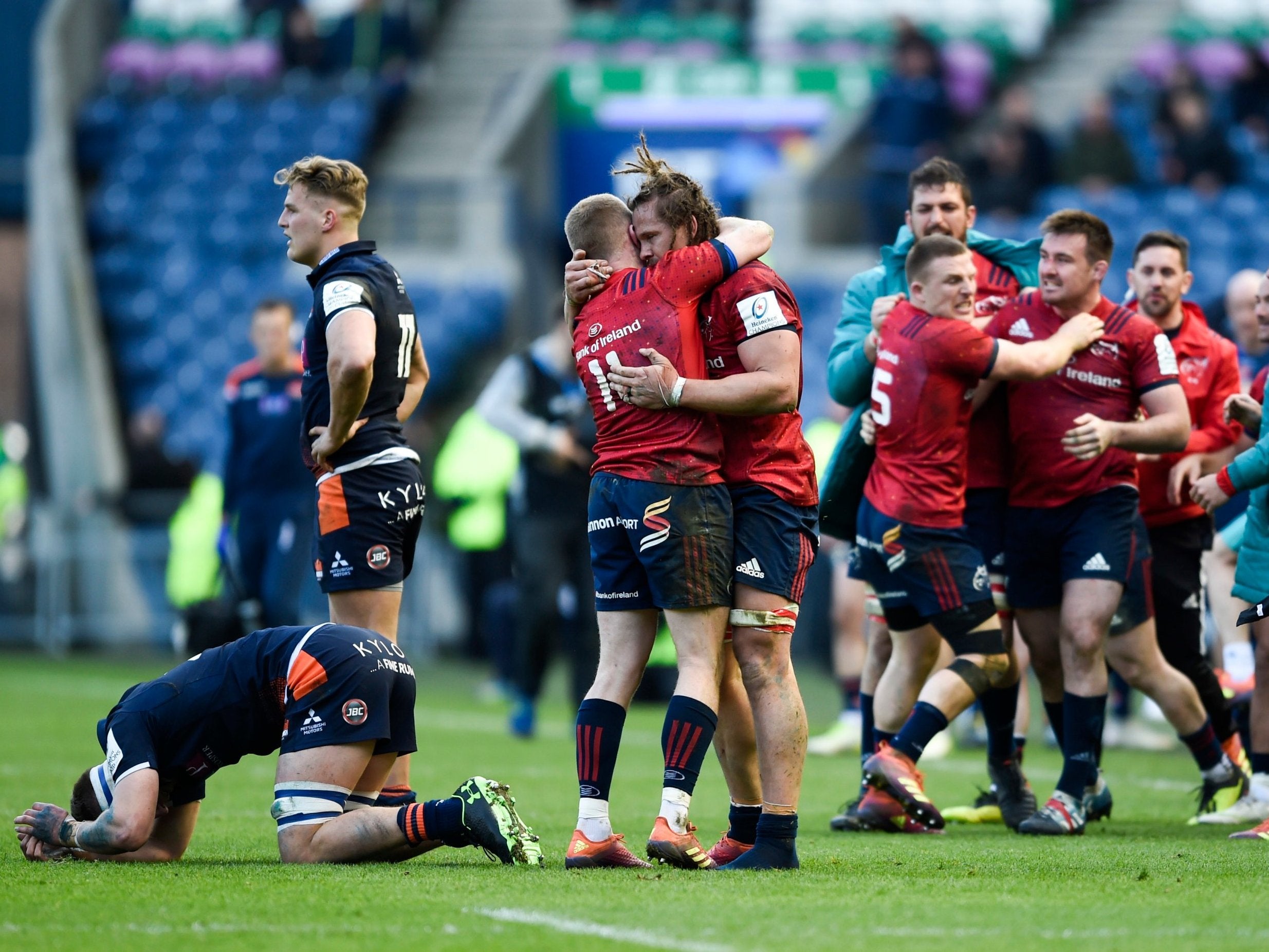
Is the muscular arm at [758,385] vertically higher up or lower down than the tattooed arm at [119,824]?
higher up

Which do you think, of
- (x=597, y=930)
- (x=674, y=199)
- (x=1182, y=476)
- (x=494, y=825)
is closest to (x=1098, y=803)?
(x=1182, y=476)

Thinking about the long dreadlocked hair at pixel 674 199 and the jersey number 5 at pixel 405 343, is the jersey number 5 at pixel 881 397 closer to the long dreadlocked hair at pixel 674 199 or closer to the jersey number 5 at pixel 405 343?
the long dreadlocked hair at pixel 674 199

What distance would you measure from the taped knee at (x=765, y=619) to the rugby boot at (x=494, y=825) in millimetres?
886

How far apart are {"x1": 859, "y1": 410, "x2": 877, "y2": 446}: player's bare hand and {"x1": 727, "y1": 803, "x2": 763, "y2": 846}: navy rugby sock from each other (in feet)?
5.77

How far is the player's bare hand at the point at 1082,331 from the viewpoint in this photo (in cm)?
718

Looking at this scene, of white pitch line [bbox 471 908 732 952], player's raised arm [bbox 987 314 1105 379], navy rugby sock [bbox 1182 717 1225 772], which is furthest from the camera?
navy rugby sock [bbox 1182 717 1225 772]

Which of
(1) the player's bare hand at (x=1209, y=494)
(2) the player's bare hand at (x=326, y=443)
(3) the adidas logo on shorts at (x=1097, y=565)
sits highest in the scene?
(2) the player's bare hand at (x=326, y=443)

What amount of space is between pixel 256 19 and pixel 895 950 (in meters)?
22.2

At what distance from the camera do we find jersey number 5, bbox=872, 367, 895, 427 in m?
7.33

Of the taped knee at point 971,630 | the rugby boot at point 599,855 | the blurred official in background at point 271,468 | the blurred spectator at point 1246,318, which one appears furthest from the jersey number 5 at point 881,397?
the blurred official in background at point 271,468

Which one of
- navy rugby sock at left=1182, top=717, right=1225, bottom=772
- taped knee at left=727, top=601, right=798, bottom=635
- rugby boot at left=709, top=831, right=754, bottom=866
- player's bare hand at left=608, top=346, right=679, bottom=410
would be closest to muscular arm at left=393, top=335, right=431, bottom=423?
player's bare hand at left=608, top=346, right=679, bottom=410

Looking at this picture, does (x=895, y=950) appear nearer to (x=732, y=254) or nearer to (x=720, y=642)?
(x=720, y=642)

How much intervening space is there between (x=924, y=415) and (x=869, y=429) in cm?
32

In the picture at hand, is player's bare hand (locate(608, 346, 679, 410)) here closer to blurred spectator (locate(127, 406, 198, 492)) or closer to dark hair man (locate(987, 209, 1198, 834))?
dark hair man (locate(987, 209, 1198, 834))
